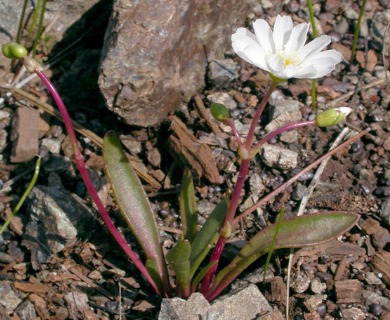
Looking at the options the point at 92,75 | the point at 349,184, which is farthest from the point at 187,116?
the point at 349,184

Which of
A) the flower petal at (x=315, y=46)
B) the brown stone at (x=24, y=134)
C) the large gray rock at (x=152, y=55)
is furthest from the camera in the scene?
the brown stone at (x=24, y=134)

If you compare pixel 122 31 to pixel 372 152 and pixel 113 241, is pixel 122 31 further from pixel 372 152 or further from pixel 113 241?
pixel 372 152

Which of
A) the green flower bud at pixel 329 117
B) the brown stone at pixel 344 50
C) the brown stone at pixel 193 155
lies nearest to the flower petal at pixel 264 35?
the green flower bud at pixel 329 117

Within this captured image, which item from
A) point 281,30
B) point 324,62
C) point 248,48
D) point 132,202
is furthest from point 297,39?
point 132,202

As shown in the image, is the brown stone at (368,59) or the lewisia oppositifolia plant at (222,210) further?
the brown stone at (368,59)

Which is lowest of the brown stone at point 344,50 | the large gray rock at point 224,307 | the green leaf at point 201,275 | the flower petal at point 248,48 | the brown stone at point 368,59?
the large gray rock at point 224,307

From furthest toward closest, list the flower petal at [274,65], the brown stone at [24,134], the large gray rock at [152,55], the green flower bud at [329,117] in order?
the brown stone at [24,134] < the large gray rock at [152,55] < the green flower bud at [329,117] < the flower petal at [274,65]

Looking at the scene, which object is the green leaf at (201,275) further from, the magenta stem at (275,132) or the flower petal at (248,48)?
the flower petal at (248,48)

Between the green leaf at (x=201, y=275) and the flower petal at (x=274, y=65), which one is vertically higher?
the flower petal at (x=274, y=65)
